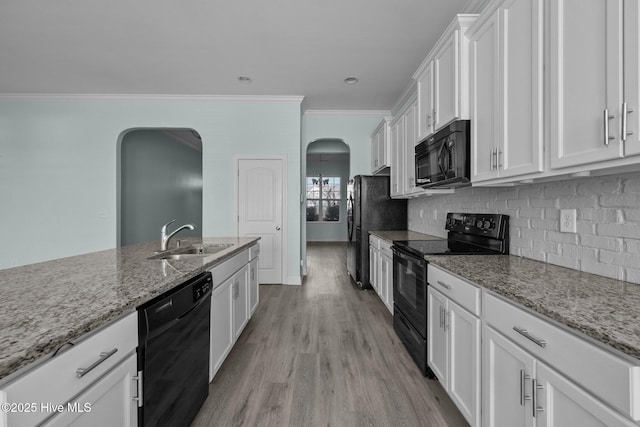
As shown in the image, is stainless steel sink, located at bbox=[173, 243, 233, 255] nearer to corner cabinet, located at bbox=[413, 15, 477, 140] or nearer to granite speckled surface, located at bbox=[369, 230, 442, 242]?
granite speckled surface, located at bbox=[369, 230, 442, 242]

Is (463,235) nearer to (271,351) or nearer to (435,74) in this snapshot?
(435,74)

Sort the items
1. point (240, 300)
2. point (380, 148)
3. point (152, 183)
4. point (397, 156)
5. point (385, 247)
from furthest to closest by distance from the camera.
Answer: point (152, 183)
point (380, 148)
point (397, 156)
point (385, 247)
point (240, 300)

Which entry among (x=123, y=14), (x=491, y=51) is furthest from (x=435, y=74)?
(x=123, y=14)

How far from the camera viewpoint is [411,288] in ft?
7.22

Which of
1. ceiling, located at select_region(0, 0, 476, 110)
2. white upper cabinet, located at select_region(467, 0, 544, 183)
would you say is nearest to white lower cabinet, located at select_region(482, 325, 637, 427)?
white upper cabinet, located at select_region(467, 0, 544, 183)

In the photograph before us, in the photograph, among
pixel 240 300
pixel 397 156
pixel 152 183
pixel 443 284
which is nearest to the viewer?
pixel 443 284

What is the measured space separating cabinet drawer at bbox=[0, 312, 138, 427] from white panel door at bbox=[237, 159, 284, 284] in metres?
3.53

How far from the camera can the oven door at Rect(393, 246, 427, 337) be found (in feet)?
6.52

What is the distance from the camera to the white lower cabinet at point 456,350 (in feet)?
4.50

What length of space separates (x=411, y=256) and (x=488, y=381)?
99 cm

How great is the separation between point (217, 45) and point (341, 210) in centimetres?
709

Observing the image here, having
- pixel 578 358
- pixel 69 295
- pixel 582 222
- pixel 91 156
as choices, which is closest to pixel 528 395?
pixel 578 358

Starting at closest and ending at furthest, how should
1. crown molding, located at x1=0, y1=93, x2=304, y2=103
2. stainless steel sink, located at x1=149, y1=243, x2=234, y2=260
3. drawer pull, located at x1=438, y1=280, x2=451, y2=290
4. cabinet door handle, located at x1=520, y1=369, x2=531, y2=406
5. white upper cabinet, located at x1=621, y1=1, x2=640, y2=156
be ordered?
white upper cabinet, located at x1=621, y1=1, x2=640, y2=156 < cabinet door handle, located at x1=520, y1=369, x2=531, y2=406 < drawer pull, located at x1=438, y1=280, x2=451, y2=290 < stainless steel sink, located at x1=149, y1=243, x2=234, y2=260 < crown molding, located at x1=0, y1=93, x2=304, y2=103

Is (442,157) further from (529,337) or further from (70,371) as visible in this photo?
(70,371)
